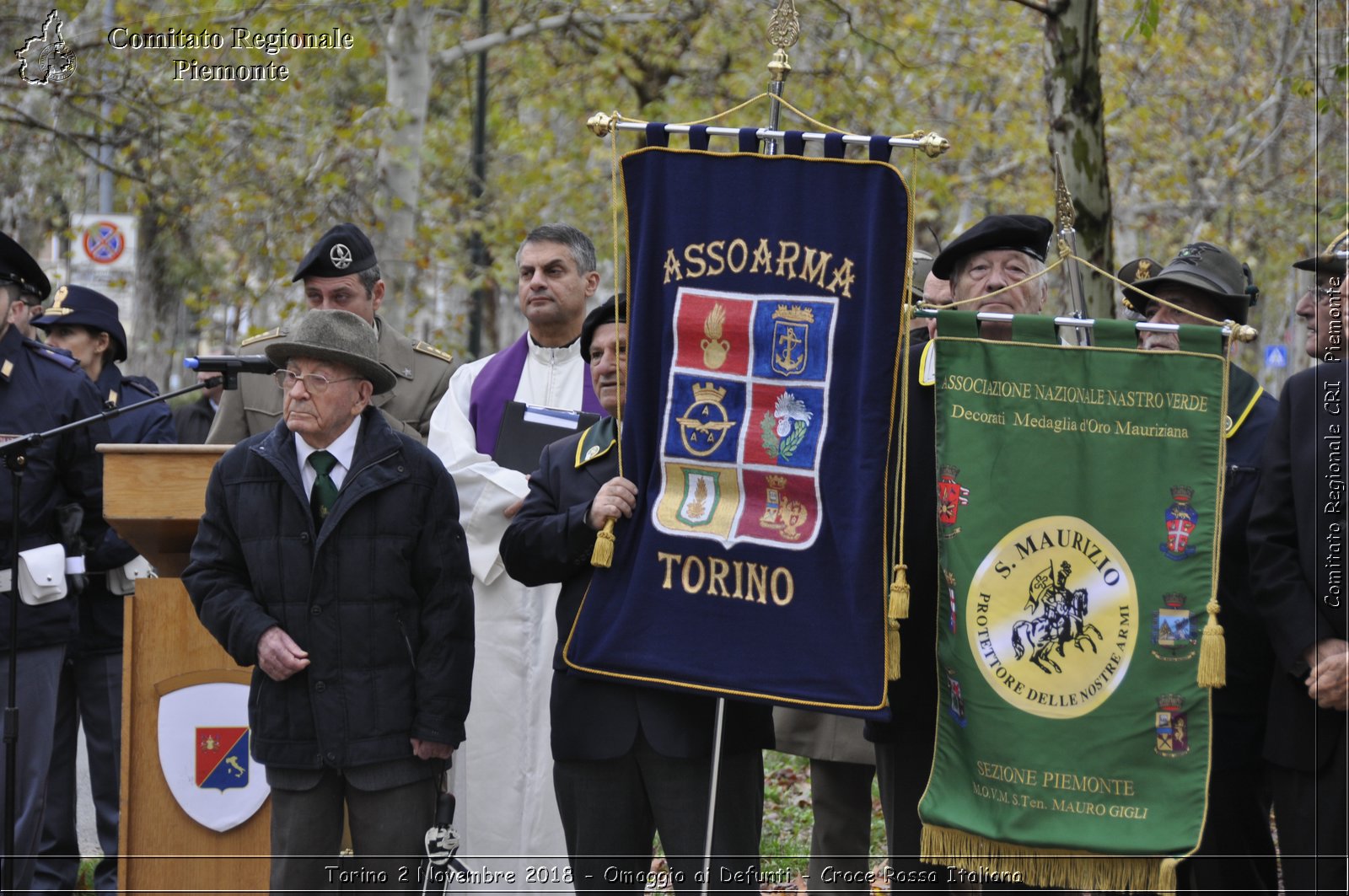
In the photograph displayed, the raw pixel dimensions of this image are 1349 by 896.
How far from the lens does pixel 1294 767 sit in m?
4.47

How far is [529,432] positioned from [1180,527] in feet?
8.82

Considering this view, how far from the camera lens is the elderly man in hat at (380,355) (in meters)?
6.43

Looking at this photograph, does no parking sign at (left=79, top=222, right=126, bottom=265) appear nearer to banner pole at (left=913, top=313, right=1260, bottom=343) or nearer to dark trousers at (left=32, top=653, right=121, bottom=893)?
dark trousers at (left=32, top=653, right=121, bottom=893)

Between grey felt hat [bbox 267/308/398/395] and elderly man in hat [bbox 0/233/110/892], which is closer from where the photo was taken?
grey felt hat [bbox 267/308/398/395]

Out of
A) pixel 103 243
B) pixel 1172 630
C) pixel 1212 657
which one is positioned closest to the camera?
pixel 1212 657

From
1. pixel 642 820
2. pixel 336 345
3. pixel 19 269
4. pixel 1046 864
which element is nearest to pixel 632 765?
pixel 642 820

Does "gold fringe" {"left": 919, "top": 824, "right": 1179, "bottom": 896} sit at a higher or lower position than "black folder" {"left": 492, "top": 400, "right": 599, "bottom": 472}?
lower

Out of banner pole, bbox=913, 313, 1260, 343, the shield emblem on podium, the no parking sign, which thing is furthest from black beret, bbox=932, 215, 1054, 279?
the no parking sign

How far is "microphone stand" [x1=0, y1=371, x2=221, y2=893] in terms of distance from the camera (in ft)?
18.3

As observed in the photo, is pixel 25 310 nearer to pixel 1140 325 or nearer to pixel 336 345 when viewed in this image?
pixel 336 345

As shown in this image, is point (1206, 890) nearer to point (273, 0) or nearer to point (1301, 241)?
point (273, 0)

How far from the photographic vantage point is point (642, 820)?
183 inches

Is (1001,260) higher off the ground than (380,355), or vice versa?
(1001,260)

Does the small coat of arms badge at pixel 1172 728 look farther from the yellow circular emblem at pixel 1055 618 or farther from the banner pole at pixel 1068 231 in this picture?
the banner pole at pixel 1068 231
